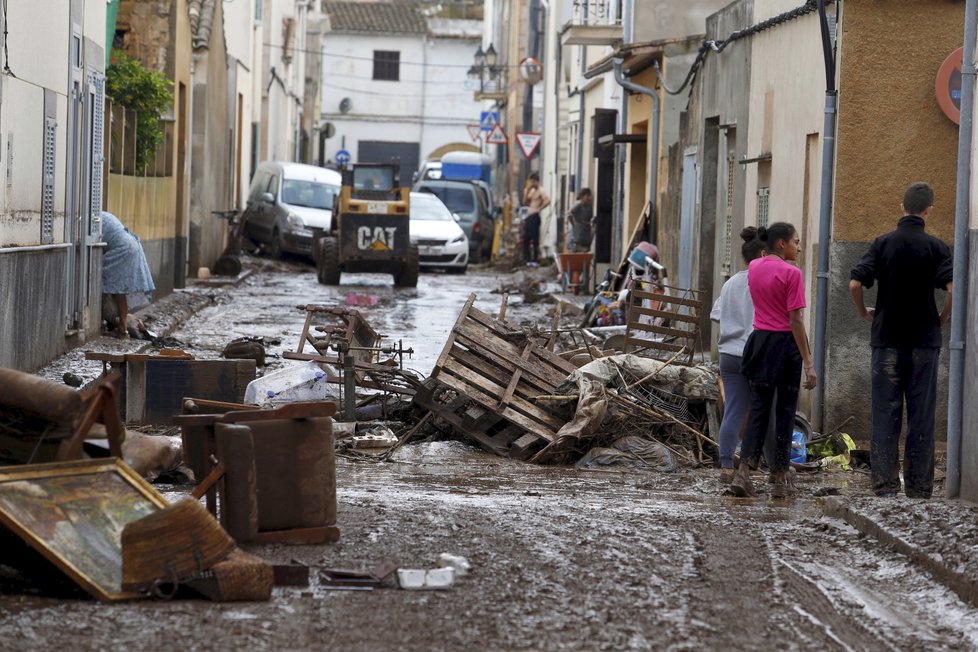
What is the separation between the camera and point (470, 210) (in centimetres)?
3494

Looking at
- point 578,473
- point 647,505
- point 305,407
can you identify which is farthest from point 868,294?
point 305,407

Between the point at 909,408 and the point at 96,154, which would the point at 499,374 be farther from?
the point at 96,154

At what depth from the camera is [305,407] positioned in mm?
6434

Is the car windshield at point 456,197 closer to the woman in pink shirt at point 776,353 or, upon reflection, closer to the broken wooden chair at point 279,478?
the woman in pink shirt at point 776,353

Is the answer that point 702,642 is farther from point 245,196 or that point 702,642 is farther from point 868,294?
point 245,196

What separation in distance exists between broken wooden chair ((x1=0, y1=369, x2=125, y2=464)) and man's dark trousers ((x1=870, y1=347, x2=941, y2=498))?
438 centimetres

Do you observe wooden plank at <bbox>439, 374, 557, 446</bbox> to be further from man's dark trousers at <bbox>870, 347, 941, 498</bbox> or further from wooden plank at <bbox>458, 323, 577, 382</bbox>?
man's dark trousers at <bbox>870, 347, 941, 498</bbox>

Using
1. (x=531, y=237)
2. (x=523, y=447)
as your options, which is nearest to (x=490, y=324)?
(x=523, y=447)

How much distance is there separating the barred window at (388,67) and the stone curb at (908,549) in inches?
2374

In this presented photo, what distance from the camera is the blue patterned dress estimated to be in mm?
15562

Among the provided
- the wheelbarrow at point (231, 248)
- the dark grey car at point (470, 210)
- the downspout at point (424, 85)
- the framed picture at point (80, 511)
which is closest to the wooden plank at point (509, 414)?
the framed picture at point (80, 511)

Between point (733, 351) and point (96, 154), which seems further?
point (96, 154)

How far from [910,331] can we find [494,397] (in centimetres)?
296

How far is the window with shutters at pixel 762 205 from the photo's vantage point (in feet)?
44.7
